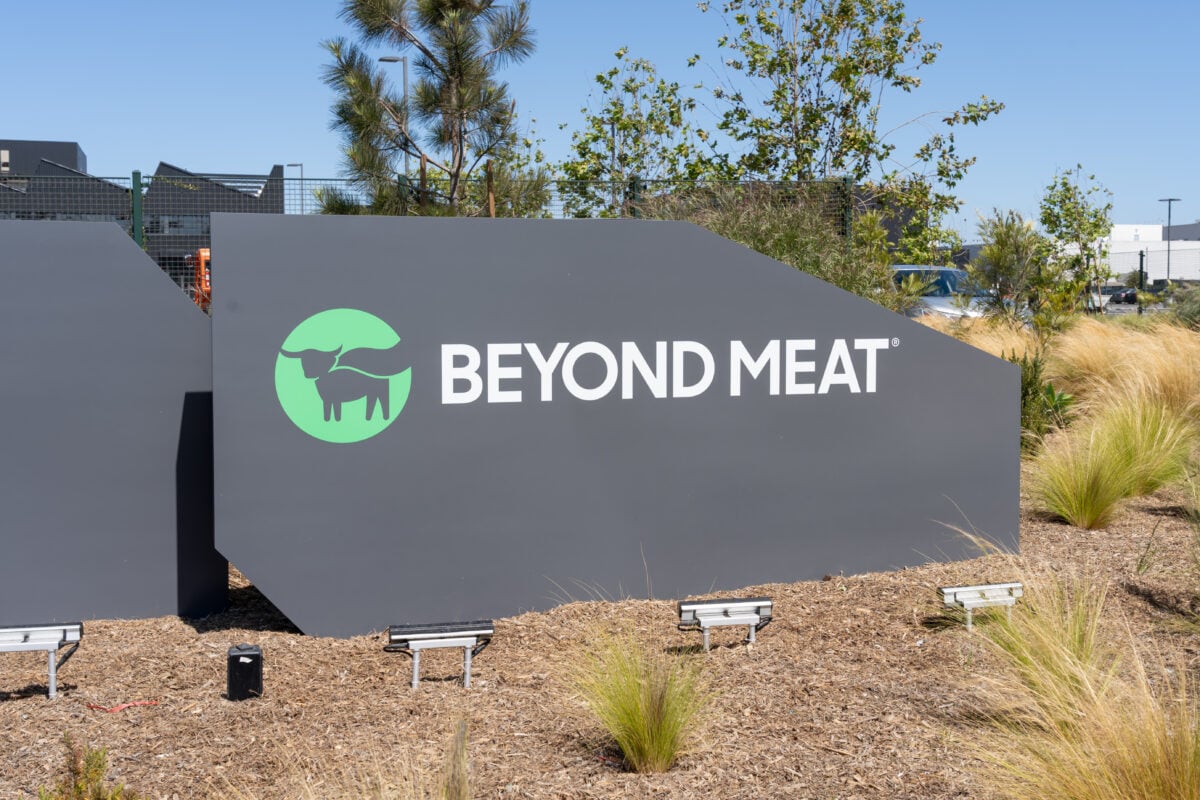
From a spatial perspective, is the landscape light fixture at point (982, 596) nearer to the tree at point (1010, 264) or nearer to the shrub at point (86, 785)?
the shrub at point (86, 785)

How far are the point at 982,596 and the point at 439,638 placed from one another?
2.52 metres

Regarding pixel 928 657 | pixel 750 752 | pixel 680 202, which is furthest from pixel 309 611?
pixel 680 202

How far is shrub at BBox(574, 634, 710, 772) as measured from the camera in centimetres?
402

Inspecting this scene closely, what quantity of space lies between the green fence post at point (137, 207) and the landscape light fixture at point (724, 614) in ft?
24.9

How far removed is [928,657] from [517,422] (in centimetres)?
234

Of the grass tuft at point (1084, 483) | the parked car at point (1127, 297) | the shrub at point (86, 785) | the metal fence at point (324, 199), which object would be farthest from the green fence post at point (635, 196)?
the parked car at point (1127, 297)

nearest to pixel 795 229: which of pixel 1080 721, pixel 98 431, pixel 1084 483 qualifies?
pixel 1084 483

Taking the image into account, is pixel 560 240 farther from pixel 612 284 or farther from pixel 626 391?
pixel 626 391

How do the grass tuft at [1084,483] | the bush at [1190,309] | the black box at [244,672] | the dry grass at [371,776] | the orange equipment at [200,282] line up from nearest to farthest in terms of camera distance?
the dry grass at [371,776] → the black box at [244,672] → the grass tuft at [1084,483] → the orange equipment at [200,282] → the bush at [1190,309]

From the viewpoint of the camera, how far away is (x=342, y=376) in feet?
19.1

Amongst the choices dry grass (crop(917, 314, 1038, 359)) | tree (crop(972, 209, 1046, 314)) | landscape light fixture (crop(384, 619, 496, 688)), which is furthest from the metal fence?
landscape light fixture (crop(384, 619, 496, 688))

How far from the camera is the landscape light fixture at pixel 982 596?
5320mm

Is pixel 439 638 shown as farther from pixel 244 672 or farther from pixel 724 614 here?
pixel 724 614

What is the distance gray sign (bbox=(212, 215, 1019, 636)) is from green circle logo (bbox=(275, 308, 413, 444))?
11mm
